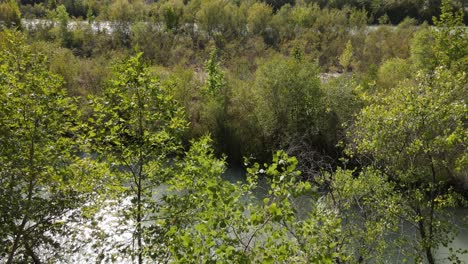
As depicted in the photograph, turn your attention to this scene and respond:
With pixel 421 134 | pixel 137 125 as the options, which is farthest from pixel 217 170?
pixel 421 134

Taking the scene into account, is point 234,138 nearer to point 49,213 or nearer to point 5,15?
point 49,213

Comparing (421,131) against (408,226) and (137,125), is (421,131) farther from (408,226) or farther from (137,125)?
(408,226)

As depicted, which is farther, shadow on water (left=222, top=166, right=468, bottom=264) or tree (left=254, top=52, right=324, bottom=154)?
tree (left=254, top=52, right=324, bottom=154)

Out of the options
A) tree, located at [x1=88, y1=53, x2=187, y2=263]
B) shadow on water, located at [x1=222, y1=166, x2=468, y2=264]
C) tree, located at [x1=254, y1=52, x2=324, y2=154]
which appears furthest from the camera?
tree, located at [x1=254, y1=52, x2=324, y2=154]

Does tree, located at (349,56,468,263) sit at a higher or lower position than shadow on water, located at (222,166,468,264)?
higher

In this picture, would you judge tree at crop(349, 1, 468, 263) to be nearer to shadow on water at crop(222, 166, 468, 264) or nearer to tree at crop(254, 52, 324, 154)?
shadow on water at crop(222, 166, 468, 264)

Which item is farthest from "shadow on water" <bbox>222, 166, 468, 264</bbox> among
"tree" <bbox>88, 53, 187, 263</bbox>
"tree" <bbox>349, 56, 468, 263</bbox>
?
"tree" <bbox>88, 53, 187, 263</bbox>

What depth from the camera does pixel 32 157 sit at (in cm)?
817

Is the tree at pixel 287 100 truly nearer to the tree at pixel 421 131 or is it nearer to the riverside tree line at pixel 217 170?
the riverside tree line at pixel 217 170

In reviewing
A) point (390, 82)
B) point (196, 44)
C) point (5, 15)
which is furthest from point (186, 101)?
point (5, 15)

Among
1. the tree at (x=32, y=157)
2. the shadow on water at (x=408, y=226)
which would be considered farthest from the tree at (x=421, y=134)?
the tree at (x=32, y=157)

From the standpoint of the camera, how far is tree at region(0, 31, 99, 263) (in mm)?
7832

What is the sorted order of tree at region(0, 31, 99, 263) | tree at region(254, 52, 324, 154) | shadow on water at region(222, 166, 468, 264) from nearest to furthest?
tree at region(0, 31, 99, 263)
shadow on water at region(222, 166, 468, 264)
tree at region(254, 52, 324, 154)

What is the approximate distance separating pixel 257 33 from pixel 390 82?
30843 millimetres
